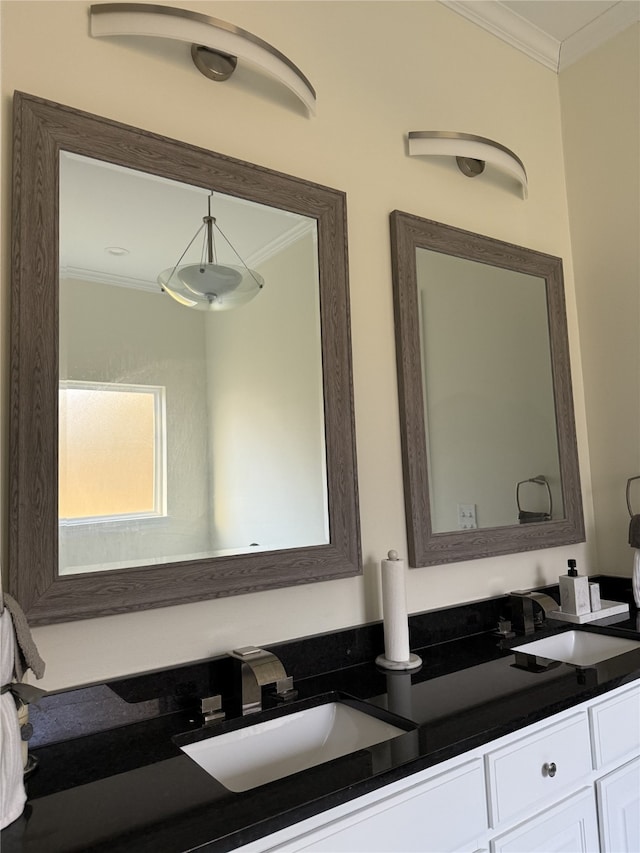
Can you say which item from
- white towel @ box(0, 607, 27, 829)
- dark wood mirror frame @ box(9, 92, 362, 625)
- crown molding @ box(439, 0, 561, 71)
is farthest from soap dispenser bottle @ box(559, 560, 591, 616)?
crown molding @ box(439, 0, 561, 71)

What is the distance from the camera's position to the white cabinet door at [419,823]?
0.92 m

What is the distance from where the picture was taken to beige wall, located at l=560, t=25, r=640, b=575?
212 cm

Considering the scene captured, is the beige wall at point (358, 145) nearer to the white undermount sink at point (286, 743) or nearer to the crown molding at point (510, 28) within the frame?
the crown molding at point (510, 28)

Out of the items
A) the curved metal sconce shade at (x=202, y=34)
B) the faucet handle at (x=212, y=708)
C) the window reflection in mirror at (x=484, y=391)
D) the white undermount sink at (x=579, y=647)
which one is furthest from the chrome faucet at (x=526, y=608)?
the curved metal sconce shade at (x=202, y=34)

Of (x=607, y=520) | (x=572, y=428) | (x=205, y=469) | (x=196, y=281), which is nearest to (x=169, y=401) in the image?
(x=205, y=469)

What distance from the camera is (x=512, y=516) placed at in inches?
74.9

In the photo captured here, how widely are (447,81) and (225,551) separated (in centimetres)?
166

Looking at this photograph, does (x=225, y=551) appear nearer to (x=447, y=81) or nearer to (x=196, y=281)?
(x=196, y=281)

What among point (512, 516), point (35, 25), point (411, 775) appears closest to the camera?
point (411, 775)

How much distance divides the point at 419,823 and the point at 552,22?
249 cm

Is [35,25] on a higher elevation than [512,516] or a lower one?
higher

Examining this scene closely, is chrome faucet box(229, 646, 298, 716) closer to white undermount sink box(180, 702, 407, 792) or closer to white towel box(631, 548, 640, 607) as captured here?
white undermount sink box(180, 702, 407, 792)

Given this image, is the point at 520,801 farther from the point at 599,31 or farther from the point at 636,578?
the point at 599,31

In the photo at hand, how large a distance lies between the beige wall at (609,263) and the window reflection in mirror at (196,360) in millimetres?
1198
